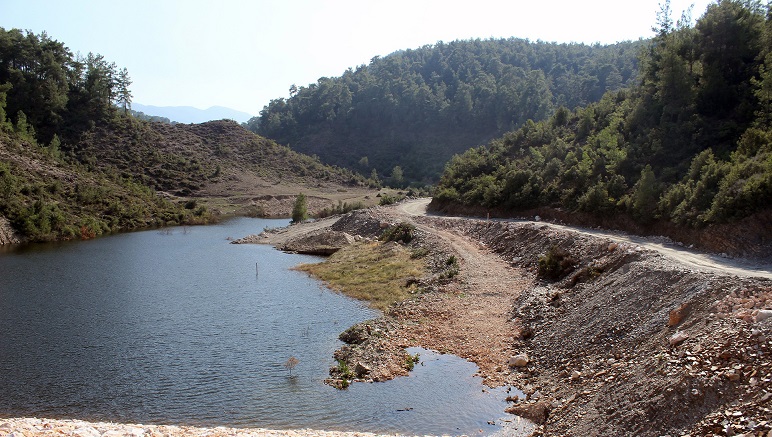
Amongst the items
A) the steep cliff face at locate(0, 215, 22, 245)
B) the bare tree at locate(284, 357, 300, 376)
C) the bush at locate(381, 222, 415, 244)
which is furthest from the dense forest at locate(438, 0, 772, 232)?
the steep cliff face at locate(0, 215, 22, 245)

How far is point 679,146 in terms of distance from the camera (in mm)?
39844

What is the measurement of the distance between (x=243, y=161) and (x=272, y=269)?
74.4 metres

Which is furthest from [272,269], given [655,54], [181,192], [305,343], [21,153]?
[181,192]

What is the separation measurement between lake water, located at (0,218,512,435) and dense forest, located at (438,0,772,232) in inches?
638

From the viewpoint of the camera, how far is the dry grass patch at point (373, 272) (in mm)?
33763

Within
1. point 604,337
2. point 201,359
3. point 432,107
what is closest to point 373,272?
point 201,359

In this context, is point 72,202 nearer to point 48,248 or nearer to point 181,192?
point 48,248

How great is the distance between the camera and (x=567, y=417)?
50.5 feet

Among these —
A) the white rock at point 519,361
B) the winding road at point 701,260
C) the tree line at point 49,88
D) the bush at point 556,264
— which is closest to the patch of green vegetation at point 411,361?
the white rock at point 519,361

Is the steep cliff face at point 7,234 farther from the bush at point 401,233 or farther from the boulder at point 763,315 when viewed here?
the boulder at point 763,315

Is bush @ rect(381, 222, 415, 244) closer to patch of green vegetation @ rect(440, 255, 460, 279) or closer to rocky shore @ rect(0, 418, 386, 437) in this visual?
patch of green vegetation @ rect(440, 255, 460, 279)

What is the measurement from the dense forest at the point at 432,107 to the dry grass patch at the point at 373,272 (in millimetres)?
76521

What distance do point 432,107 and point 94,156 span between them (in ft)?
279

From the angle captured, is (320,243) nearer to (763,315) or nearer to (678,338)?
(678,338)
